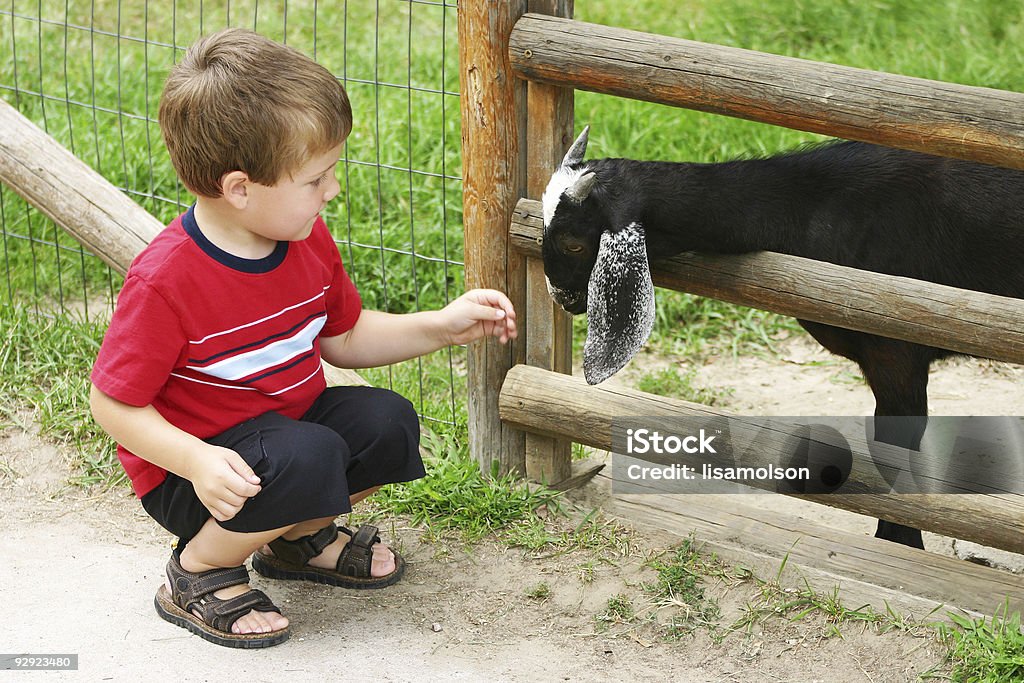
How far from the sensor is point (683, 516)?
3406mm

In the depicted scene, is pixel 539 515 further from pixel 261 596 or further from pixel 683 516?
pixel 261 596

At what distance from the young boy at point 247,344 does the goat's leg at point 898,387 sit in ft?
3.73

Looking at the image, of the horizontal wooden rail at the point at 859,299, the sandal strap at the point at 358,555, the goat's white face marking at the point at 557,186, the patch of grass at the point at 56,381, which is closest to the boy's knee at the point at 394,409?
the sandal strap at the point at 358,555

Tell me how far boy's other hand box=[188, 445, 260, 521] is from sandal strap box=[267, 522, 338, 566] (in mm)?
528

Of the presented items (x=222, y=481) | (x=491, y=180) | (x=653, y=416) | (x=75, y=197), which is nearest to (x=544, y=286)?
(x=491, y=180)

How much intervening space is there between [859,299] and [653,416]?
651mm

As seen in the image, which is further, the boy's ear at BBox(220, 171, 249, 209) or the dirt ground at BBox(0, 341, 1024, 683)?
the dirt ground at BBox(0, 341, 1024, 683)

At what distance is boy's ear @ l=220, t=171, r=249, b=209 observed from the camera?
2504mm

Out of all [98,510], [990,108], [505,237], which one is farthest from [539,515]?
[990,108]

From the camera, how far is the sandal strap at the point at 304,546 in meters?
3.06

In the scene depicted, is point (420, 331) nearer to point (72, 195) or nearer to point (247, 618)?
point (247, 618)

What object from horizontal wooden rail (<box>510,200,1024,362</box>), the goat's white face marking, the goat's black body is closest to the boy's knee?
the goat's white face marking

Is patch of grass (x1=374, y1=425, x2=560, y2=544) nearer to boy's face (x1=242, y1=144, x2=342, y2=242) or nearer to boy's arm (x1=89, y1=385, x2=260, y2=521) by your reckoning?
boy's arm (x1=89, y1=385, x2=260, y2=521)

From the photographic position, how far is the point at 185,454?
99.7 inches
